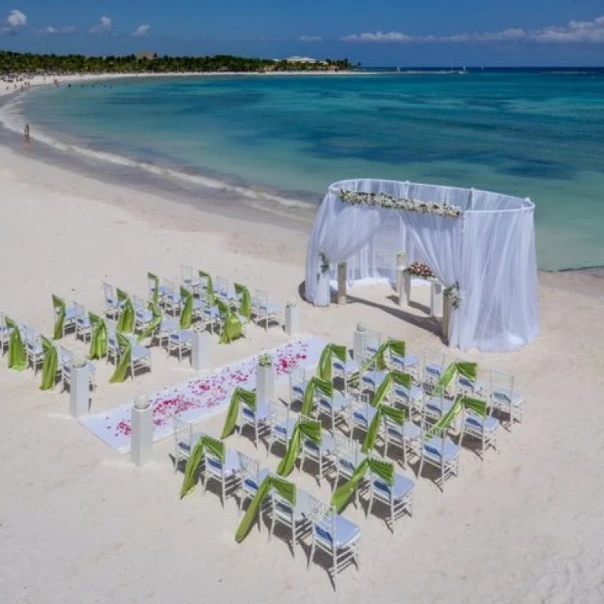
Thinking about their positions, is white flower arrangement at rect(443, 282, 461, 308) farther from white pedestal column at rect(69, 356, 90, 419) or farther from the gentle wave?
the gentle wave

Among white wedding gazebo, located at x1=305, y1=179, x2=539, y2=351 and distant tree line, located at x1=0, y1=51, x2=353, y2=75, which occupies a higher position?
distant tree line, located at x1=0, y1=51, x2=353, y2=75

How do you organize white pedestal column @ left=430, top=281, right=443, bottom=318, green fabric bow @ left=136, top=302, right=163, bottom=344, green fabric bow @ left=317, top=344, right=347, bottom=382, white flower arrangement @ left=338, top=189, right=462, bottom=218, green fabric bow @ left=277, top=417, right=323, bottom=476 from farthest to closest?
white pedestal column @ left=430, top=281, right=443, bottom=318, white flower arrangement @ left=338, top=189, right=462, bottom=218, green fabric bow @ left=136, top=302, right=163, bottom=344, green fabric bow @ left=317, top=344, right=347, bottom=382, green fabric bow @ left=277, top=417, right=323, bottom=476

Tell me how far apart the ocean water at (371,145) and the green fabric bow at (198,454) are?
43.5 feet

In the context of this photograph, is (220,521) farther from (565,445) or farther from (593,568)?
(565,445)

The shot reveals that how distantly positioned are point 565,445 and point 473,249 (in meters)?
3.77

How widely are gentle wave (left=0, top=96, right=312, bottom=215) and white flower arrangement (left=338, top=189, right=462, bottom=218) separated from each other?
1162 cm

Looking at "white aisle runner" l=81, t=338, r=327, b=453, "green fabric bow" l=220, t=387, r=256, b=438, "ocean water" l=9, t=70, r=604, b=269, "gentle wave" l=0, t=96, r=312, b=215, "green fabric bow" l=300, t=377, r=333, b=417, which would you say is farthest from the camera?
"ocean water" l=9, t=70, r=604, b=269

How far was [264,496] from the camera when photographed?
6.79 metres

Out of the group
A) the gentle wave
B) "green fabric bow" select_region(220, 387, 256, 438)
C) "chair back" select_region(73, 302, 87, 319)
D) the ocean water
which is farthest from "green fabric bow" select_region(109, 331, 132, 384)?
the gentle wave

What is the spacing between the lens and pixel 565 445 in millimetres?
8656

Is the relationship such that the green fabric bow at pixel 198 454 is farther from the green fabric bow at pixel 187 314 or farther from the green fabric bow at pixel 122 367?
the green fabric bow at pixel 187 314

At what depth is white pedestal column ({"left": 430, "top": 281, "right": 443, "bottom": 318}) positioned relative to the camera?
43.0 feet

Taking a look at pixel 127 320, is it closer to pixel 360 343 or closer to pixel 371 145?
pixel 360 343

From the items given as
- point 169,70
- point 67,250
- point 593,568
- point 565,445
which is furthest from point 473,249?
point 169,70
